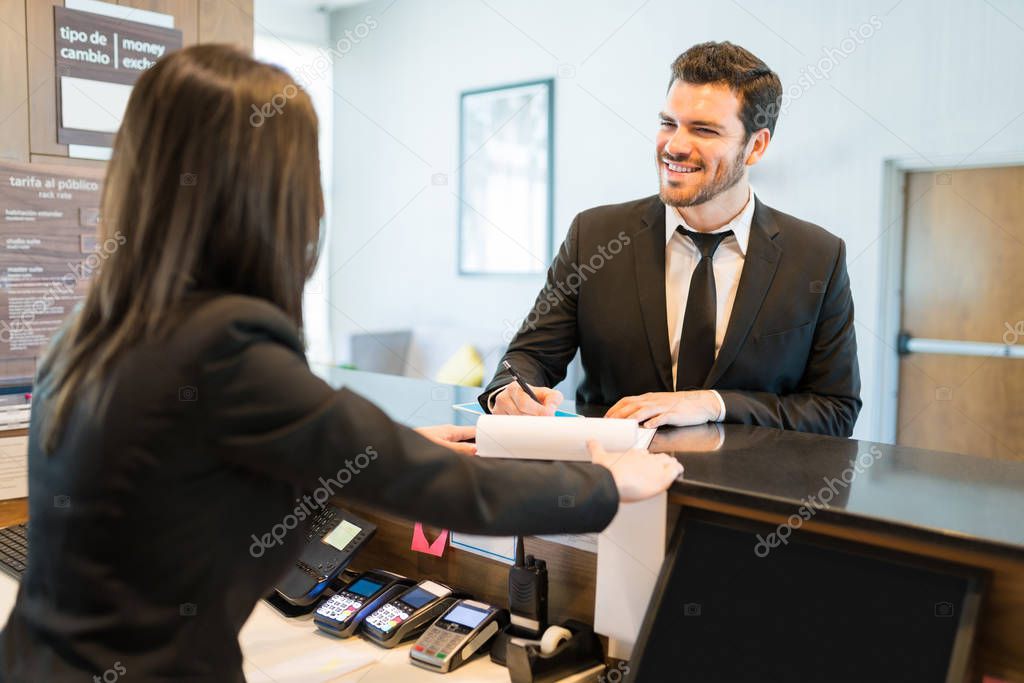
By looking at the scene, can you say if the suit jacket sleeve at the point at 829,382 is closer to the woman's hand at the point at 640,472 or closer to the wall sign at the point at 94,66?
the woman's hand at the point at 640,472

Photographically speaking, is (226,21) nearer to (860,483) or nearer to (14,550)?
(14,550)

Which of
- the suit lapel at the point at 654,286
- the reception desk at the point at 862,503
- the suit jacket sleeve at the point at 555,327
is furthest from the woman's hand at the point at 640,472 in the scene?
the suit jacket sleeve at the point at 555,327

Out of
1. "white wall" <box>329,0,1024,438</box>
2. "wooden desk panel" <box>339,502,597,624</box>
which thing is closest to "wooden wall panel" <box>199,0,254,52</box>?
"wooden desk panel" <box>339,502,597,624</box>

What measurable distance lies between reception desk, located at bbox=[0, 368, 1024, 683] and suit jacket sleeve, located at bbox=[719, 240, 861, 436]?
0.23 meters

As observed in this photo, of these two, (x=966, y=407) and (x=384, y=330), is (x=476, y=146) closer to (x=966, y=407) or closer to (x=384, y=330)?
(x=384, y=330)

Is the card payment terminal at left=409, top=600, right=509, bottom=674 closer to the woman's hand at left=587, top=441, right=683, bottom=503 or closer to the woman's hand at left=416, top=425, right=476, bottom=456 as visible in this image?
the woman's hand at left=416, top=425, right=476, bottom=456

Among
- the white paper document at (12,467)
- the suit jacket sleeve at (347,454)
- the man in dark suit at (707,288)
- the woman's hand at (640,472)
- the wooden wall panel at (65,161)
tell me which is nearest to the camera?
the suit jacket sleeve at (347,454)

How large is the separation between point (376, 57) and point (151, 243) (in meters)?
6.27

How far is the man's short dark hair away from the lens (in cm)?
197

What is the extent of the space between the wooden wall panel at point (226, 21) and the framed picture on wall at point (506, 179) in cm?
322

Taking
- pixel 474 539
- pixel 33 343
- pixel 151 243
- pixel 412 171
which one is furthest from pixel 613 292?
pixel 412 171

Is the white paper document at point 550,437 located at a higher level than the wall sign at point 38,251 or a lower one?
lower

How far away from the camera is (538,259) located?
5781mm

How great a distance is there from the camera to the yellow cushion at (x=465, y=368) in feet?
18.4
